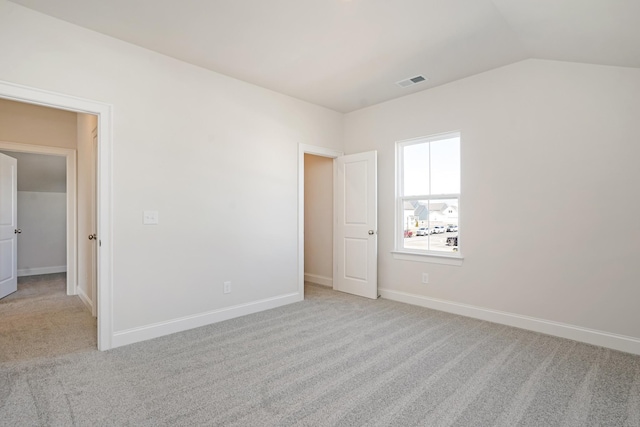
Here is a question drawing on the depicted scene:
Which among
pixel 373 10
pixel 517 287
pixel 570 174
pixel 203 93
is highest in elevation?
pixel 373 10

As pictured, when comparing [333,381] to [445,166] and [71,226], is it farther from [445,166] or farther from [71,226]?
[71,226]

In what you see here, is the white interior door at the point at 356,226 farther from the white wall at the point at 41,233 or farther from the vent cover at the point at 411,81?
the white wall at the point at 41,233

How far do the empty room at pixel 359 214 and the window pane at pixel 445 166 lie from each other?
0.09 feet

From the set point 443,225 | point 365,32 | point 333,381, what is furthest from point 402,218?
point 333,381

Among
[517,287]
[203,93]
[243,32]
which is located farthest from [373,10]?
[517,287]

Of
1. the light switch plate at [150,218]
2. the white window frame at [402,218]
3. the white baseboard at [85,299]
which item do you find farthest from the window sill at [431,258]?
the white baseboard at [85,299]

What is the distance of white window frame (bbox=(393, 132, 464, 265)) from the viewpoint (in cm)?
383

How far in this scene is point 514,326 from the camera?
3312mm

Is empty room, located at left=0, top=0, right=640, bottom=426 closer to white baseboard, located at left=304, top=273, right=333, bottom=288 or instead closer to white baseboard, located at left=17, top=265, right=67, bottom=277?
white baseboard, located at left=304, top=273, right=333, bottom=288

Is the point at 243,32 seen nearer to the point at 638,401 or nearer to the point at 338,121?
the point at 338,121

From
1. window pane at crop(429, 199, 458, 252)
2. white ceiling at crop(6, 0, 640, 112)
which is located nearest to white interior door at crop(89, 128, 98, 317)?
white ceiling at crop(6, 0, 640, 112)

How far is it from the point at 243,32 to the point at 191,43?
0.56 metres

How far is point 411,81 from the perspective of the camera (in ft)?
12.4

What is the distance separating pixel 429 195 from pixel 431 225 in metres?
0.39
